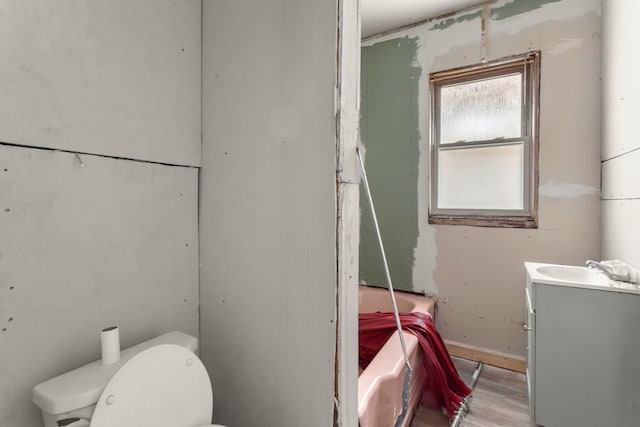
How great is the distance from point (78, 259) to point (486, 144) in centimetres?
245

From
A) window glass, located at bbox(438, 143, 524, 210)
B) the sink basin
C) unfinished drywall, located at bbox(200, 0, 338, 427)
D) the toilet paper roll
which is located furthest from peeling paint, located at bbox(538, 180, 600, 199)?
the toilet paper roll

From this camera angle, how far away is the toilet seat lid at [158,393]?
73cm

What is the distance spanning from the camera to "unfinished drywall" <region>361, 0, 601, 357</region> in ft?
6.21

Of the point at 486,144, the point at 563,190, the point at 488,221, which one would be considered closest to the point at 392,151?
the point at 486,144

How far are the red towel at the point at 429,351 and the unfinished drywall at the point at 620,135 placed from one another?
1023mm

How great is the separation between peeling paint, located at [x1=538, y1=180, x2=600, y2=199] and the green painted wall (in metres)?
0.85

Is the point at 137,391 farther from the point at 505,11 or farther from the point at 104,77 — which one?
the point at 505,11

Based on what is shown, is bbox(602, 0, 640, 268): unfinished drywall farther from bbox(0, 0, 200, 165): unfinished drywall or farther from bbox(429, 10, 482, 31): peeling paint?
bbox(0, 0, 200, 165): unfinished drywall

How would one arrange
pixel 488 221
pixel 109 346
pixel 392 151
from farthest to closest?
pixel 392 151
pixel 488 221
pixel 109 346

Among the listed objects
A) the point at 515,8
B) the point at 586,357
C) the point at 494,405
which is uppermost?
the point at 515,8

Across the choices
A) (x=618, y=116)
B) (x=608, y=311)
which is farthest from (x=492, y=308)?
(x=618, y=116)

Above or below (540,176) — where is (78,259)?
below

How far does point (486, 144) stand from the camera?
222cm

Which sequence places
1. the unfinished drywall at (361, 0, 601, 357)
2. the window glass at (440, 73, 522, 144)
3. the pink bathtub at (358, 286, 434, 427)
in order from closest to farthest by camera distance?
the pink bathtub at (358, 286, 434, 427) < the unfinished drywall at (361, 0, 601, 357) < the window glass at (440, 73, 522, 144)
